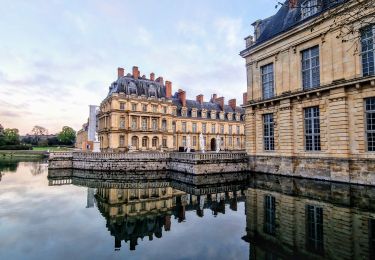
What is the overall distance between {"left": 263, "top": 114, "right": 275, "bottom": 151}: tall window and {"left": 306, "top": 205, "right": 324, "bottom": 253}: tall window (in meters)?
9.10

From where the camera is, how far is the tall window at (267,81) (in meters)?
17.7

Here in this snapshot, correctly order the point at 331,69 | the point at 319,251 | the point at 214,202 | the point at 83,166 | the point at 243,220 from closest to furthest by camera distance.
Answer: the point at 319,251, the point at 243,220, the point at 214,202, the point at 331,69, the point at 83,166

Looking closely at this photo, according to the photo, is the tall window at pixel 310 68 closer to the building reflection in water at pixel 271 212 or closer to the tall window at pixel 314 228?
the building reflection in water at pixel 271 212

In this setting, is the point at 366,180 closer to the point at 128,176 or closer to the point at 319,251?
the point at 319,251

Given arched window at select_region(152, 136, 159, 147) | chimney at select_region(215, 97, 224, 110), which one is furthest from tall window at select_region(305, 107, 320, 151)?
chimney at select_region(215, 97, 224, 110)

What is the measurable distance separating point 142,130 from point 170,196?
83.3 feet

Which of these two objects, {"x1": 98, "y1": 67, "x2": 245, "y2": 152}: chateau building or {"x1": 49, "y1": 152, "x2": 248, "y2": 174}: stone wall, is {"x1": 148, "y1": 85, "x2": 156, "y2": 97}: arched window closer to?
{"x1": 98, "y1": 67, "x2": 245, "y2": 152}: chateau building

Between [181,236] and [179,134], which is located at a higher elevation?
[179,134]

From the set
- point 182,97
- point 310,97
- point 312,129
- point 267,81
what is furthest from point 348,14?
point 182,97

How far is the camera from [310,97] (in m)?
14.6

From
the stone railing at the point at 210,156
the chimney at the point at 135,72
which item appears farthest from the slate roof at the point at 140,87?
the stone railing at the point at 210,156

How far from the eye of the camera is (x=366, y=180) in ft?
38.8

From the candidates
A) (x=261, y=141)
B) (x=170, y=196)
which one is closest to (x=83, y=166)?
(x=170, y=196)

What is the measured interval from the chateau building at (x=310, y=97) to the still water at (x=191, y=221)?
1.81 m
